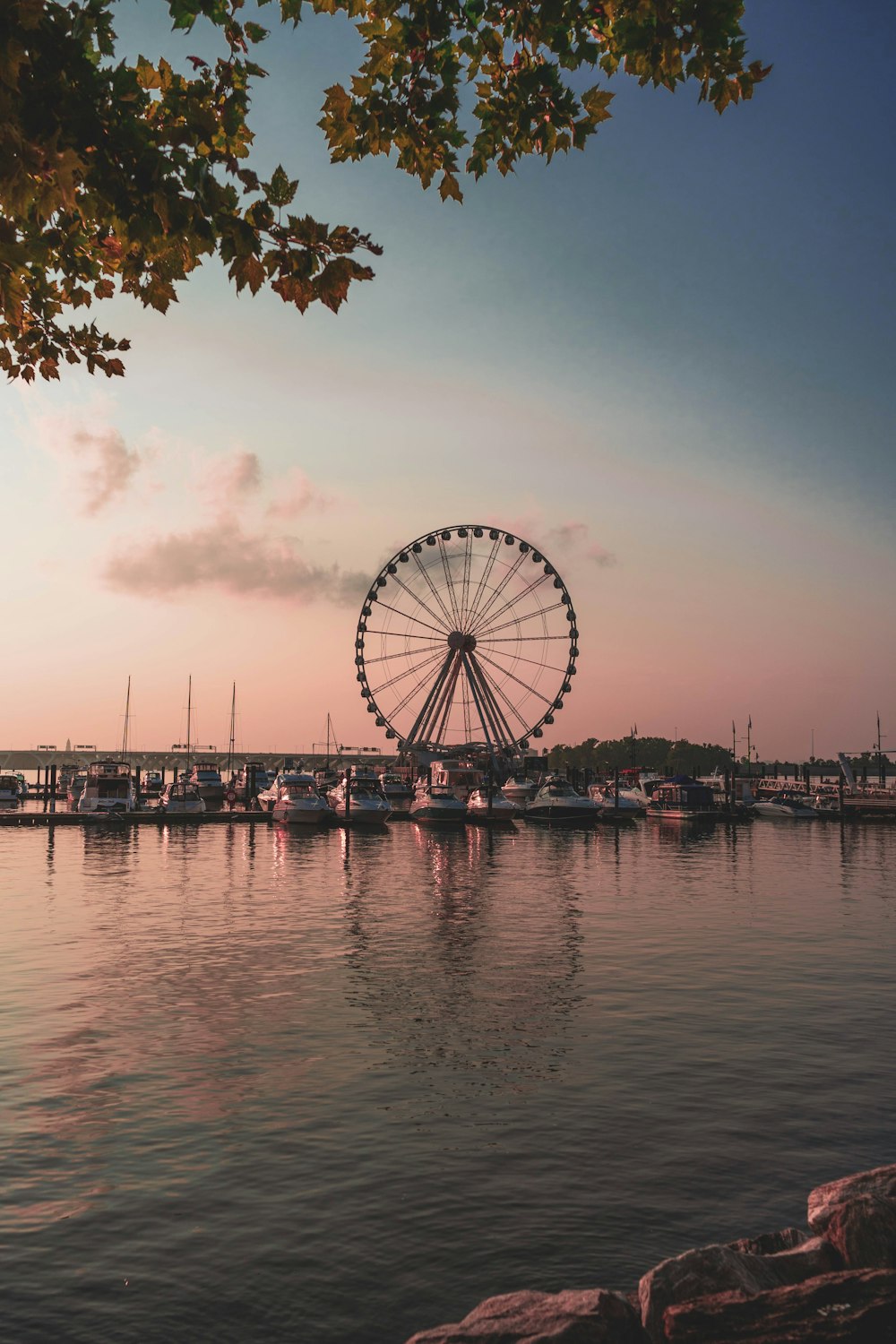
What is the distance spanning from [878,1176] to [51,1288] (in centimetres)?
734

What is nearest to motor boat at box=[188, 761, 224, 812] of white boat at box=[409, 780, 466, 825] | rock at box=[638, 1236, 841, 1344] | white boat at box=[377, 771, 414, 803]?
white boat at box=[377, 771, 414, 803]

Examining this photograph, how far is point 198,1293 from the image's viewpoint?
30.3 feet

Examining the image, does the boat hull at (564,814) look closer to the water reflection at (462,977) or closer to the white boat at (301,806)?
the white boat at (301,806)

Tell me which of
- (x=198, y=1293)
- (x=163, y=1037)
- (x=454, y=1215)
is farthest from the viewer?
(x=163, y=1037)

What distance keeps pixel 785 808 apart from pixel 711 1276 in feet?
329

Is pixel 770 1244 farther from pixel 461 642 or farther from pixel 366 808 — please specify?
pixel 461 642

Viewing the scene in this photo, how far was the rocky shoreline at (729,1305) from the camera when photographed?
7137 millimetres

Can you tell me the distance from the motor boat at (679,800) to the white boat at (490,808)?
19.6 metres

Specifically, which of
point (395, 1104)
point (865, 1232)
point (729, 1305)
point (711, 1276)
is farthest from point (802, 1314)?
point (395, 1104)

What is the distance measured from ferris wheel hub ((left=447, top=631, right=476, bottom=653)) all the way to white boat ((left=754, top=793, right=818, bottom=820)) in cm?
3353

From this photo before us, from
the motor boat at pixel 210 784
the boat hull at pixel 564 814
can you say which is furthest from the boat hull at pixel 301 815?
the motor boat at pixel 210 784

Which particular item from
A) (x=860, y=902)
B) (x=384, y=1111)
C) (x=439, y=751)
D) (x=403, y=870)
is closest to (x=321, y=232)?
(x=384, y=1111)

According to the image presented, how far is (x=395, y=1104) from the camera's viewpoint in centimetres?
1459

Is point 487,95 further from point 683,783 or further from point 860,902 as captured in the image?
point 683,783
